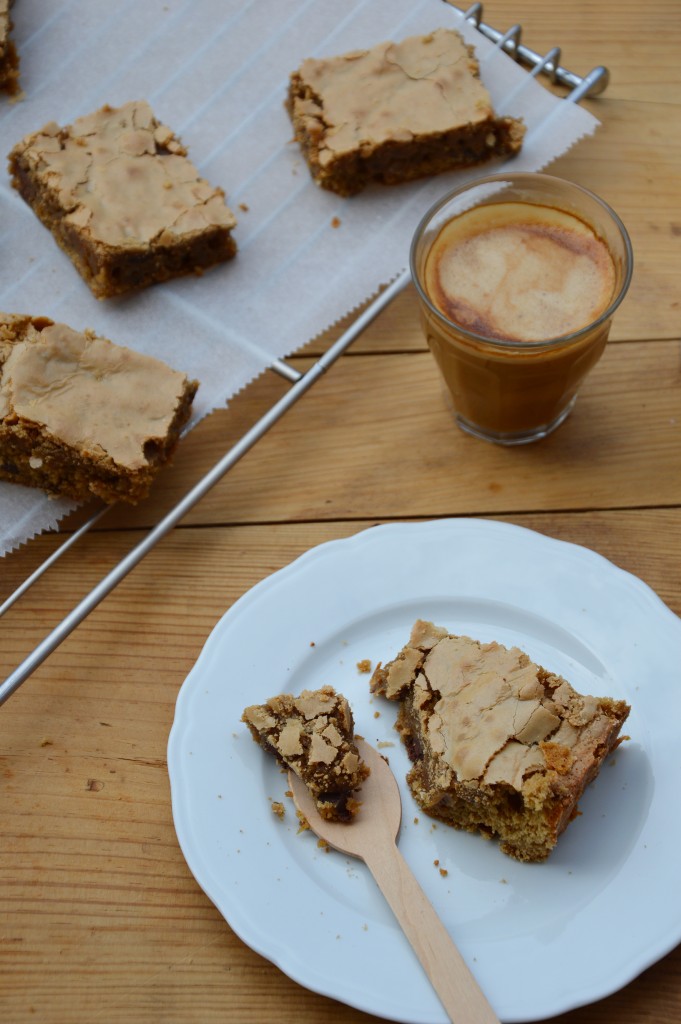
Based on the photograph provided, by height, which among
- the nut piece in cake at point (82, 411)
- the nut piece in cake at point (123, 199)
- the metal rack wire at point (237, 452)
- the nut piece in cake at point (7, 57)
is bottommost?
the metal rack wire at point (237, 452)

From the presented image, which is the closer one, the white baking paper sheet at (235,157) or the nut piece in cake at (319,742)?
the nut piece in cake at (319,742)

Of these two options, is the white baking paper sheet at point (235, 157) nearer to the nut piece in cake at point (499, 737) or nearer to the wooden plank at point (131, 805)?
the wooden plank at point (131, 805)

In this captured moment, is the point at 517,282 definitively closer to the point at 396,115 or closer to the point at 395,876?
the point at 396,115

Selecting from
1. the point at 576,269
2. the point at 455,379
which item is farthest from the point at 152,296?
the point at 576,269

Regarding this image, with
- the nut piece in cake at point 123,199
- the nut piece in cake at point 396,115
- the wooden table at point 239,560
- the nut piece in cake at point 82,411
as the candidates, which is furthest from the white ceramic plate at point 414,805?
the nut piece in cake at point 396,115

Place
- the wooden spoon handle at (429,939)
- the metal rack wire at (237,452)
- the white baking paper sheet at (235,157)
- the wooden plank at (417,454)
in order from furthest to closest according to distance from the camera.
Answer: the white baking paper sheet at (235,157) < the wooden plank at (417,454) < the metal rack wire at (237,452) < the wooden spoon handle at (429,939)

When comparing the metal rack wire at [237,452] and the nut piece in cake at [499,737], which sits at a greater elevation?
the metal rack wire at [237,452]

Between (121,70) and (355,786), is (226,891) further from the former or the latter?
(121,70)
